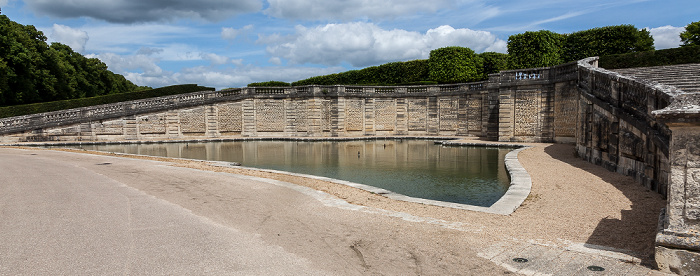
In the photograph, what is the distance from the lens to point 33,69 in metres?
41.0

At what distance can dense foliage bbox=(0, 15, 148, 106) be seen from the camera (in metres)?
37.0

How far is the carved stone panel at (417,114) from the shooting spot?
35875 millimetres

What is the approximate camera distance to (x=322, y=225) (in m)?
→ 7.04

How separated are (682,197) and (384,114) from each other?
3234 cm

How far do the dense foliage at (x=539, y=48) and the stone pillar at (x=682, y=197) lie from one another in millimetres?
28181

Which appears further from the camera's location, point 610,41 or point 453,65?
point 453,65

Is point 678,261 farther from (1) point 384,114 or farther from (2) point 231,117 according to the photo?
(2) point 231,117

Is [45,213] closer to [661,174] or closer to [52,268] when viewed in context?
[52,268]

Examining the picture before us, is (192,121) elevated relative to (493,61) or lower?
lower

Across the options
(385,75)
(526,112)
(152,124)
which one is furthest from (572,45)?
(152,124)

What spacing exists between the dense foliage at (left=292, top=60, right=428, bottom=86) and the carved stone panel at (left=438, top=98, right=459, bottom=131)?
194 inches

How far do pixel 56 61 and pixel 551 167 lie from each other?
5527 centimetres

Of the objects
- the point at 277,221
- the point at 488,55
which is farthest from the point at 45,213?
the point at 488,55

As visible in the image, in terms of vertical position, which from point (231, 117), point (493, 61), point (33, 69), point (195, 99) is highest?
point (493, 61)
